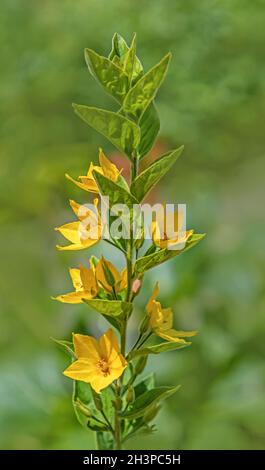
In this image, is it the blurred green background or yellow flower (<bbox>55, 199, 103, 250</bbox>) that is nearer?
yellow flower (<bbox>55, 199, 103, 250</bbox>)

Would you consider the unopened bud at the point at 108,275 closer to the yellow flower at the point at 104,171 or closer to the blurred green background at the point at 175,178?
the yellow flower at the point at 104,171

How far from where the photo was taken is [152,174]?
31cm

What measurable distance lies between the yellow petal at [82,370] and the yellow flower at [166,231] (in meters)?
0.06

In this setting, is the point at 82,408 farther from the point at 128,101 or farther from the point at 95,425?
the point at 128,101

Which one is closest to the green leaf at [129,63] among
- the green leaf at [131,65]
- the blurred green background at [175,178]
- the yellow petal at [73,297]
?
the green leaf at [131,65]

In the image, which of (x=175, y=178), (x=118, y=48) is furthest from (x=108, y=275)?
(x=175, y=178)

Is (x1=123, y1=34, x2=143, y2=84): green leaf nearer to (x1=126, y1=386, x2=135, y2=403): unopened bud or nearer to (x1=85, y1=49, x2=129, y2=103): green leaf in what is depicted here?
(x1=85, y1=49, x2=129, y2=103): green leaf

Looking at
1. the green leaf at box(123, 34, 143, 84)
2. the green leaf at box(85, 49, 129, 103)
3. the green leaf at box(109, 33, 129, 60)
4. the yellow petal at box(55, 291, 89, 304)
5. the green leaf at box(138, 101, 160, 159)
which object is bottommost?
the yellow petal at box(55, 291, 89, 304)

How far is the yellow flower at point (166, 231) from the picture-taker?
1.07ft

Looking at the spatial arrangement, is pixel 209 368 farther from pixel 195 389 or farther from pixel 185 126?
pixel 185 126

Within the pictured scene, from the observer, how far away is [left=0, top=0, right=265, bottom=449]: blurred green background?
2.91 feet

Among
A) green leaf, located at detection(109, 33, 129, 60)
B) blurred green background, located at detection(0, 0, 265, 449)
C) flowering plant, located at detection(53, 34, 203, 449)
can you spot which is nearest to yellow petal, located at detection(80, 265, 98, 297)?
flowering plant, located at detection(53, 34, 203, 449)

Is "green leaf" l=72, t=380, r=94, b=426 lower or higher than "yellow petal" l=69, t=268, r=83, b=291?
lower

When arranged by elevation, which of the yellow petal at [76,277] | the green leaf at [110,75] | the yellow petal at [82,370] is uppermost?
the green leaf at [110,75]
